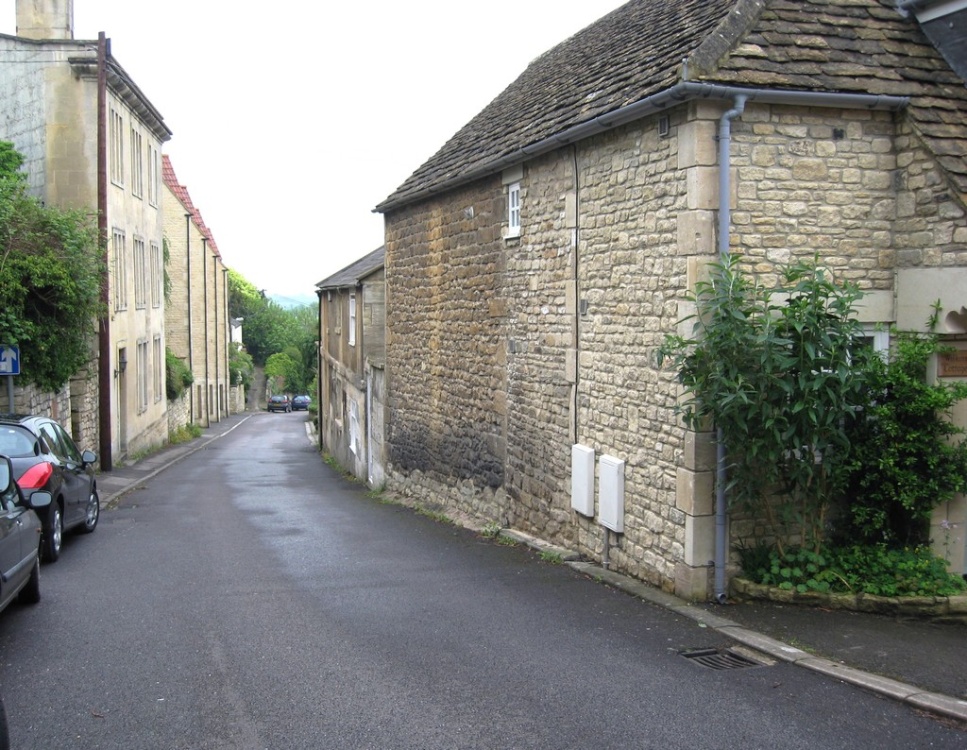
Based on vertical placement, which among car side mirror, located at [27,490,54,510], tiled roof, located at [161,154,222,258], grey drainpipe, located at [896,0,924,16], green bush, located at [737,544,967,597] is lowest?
green bush, located at [737,544,967,597]

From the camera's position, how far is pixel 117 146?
2662cm

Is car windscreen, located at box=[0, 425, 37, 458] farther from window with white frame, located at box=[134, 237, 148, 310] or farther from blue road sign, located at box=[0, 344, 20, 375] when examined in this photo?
window with white frame, located at box=[134, 237, 148, 310]

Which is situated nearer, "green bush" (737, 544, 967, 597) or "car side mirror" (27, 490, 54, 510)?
"green bush" (737, 544, 967, 597)

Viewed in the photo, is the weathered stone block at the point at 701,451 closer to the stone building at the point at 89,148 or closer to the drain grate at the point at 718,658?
the drain grate at the point at 718,658

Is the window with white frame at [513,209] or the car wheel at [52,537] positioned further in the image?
the window with white frame at [513,209]

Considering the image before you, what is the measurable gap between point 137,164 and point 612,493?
79.6ft

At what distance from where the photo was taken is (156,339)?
33.6 metres

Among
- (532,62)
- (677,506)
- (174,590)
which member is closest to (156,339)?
(532,62)

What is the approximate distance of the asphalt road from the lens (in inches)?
226

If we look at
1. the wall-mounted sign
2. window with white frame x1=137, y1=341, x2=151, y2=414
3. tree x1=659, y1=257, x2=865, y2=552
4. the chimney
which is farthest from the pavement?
window with white frame x1=137, y1=341, x2=151, y2=414

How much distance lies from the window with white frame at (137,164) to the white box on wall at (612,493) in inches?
900

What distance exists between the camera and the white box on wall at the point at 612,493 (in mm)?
10008

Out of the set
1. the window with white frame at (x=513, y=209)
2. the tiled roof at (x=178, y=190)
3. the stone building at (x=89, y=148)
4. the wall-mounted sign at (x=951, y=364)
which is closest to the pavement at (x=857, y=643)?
the wall-mounted sign at (x=951, y=364)

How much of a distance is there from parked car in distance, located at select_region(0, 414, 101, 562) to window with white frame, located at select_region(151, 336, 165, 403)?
20459mm
